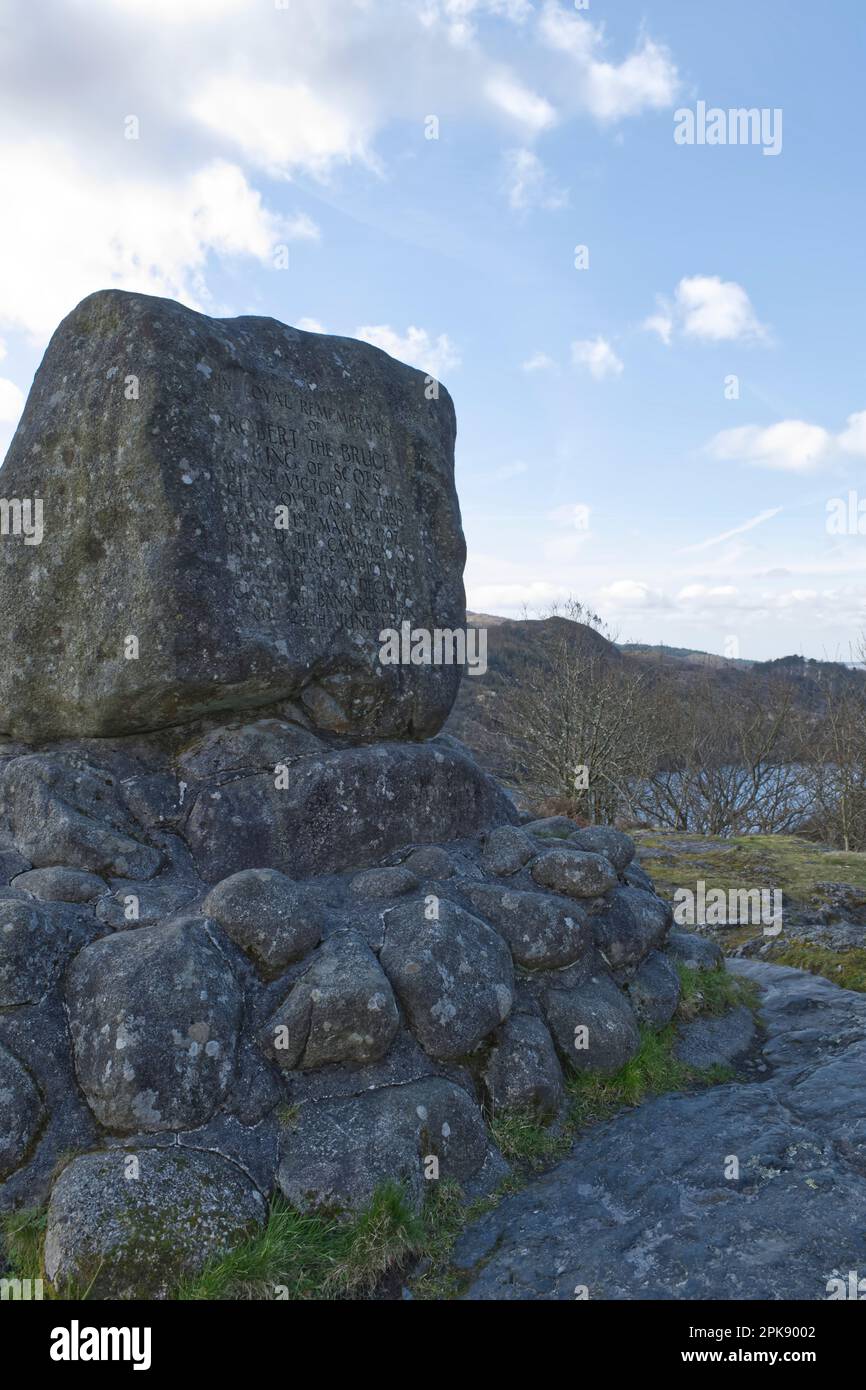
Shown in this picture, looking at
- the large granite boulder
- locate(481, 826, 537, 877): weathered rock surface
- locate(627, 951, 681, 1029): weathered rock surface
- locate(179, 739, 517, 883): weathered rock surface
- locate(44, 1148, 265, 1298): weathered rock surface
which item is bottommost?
locate(44, 1148, 265, 1298): weathered rock surface

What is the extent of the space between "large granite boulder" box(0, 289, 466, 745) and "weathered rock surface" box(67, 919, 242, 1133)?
6.63ft

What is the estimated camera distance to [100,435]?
6.41 m

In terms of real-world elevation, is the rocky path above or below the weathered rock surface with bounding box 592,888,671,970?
below

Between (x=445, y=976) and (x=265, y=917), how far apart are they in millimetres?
1112

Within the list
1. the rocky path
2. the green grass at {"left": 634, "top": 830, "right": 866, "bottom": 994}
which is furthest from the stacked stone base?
the green grass at {"left": 634, "top": 830, "right": 866, "bottom": 994}

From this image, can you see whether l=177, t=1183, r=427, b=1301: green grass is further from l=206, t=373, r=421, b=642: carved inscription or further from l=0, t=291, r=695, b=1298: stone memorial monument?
l=206, t=373, r=421, b=642: carved inscription

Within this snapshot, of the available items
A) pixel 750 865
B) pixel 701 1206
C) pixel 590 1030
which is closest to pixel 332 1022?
pixel 590 1030

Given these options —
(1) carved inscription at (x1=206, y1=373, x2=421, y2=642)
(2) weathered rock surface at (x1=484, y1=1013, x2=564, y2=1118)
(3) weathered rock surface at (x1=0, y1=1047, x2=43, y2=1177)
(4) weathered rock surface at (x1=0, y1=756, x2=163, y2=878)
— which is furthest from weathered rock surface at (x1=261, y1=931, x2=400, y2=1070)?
(1) carved inscription at (x1=206, y1=373, x2=421, y2=642)

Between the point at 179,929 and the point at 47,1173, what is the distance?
1.28 meters

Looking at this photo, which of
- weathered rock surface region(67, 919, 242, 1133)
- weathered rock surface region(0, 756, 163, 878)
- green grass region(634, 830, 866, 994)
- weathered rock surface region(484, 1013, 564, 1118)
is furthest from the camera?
green grass region(634, 830, 866, 994)

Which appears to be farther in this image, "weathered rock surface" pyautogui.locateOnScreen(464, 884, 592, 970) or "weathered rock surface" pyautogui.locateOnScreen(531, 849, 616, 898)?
"weathered rock surface" pyautogui.locateOnScreen(531, 849, 616, 898)

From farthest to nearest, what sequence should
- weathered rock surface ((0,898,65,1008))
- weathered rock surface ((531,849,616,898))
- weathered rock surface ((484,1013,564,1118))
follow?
weathered rock surface ((531,849,616,898))
weathered rock surface ((484,1013,564,1118))
weathered rock surface ((0,898,65,1008))

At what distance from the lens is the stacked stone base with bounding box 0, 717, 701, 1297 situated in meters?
4.41
